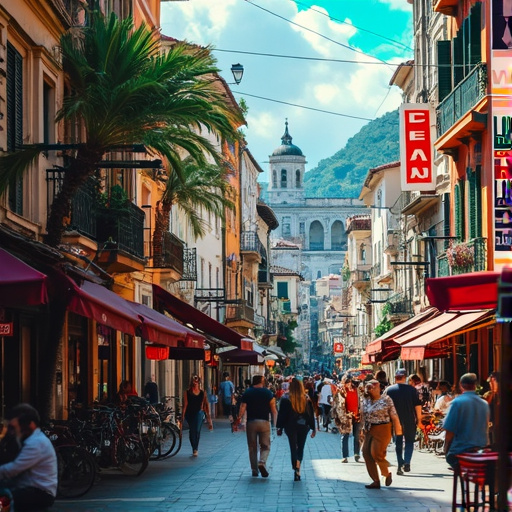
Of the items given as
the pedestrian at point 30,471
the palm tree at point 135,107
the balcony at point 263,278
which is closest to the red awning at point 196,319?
the palm tree at point 135,107

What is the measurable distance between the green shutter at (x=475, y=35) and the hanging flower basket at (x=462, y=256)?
163 inches

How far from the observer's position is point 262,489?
17656 millimetres

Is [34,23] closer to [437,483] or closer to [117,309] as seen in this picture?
[117,309]

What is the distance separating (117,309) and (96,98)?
3.84 m

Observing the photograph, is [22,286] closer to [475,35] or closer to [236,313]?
[475,35]

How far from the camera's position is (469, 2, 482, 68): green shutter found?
28.7 meters

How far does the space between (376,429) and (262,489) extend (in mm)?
1952

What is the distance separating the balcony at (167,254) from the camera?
113ft

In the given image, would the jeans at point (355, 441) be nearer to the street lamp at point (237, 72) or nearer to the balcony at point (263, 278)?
the street lamp at point (237, 72)

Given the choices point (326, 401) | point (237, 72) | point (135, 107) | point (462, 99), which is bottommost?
point (326, 401)

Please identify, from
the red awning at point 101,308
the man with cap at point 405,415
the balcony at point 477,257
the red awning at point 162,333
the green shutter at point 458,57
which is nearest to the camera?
the red awning at point 101,308

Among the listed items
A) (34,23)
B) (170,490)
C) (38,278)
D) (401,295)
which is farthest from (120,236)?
(401,295)

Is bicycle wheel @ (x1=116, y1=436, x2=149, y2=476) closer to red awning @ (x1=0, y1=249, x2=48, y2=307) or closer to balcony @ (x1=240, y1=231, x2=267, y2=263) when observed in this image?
red awning @ (x1=0, y1=249, x2=48, y2=307)


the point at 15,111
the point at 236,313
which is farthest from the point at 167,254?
the point at 236,313
